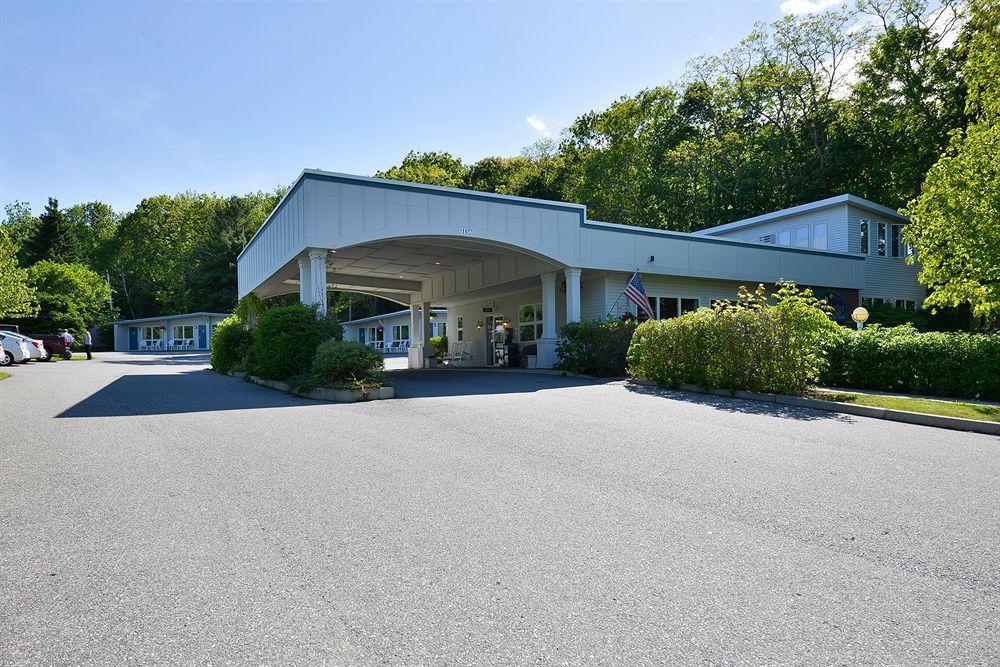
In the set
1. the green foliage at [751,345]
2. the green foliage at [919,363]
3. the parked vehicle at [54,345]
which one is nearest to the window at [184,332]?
the parked vehicle at [54,345]

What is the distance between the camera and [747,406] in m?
10.2

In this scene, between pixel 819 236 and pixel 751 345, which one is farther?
pixel 819 236

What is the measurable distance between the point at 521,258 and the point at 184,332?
44759 mm

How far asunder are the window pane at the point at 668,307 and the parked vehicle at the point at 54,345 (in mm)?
28734

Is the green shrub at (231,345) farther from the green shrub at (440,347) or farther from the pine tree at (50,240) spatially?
the pine tree at (50,240)

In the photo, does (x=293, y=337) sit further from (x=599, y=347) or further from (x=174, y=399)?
(x=599, y=347)

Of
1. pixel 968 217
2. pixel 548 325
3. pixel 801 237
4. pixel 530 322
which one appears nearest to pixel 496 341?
pixel 530 322

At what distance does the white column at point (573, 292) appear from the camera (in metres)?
18.5

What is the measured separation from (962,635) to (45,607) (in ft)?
13.7

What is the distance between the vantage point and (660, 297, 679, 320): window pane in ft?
69.3

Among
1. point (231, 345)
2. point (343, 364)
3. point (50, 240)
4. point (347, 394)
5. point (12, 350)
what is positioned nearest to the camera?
point (347, 394)

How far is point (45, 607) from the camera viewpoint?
9.59ft

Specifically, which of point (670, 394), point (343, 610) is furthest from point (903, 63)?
point (343, 610)

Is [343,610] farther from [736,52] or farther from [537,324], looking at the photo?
[736,52]
